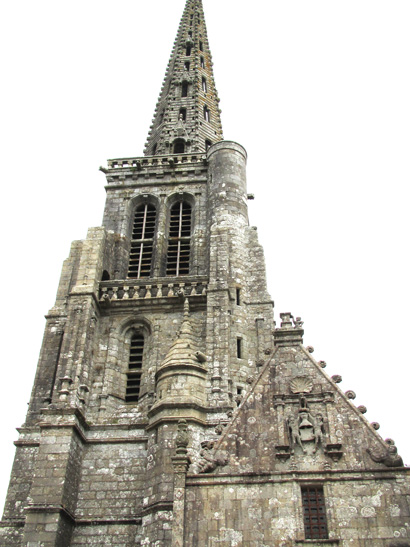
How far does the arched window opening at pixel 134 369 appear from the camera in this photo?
21425 mm

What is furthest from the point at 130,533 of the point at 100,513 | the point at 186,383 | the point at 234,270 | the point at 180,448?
the point at 234,270

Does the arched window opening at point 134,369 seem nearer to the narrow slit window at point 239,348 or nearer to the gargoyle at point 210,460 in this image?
the narrow slit window at point 239,348

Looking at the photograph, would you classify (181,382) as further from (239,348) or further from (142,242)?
(142,242)

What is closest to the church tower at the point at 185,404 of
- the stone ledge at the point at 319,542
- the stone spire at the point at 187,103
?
the stone ledge at the point at 319,542

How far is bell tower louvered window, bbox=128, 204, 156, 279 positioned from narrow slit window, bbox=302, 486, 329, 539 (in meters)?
13.4

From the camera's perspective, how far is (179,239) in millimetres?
26312

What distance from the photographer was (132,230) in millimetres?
27078

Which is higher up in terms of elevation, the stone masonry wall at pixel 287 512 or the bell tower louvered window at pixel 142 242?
the bell tower louvered window at pixel 142 242

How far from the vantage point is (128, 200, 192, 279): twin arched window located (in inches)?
1004

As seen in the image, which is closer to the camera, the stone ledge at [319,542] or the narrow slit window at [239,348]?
the stone ledge at [319,542]

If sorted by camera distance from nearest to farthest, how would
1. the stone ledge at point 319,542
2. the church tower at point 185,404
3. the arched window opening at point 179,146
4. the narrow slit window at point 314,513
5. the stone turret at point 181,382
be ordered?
the stone ledge at point 319,542
the narrow slit window at point 314,513
the church tower at point 185,404
the stone turret at point 181,382
the arched window opening at point 179,146

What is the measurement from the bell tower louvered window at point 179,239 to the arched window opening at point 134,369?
3.35 metres

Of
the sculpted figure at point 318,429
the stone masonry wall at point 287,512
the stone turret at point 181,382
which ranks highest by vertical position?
the stone turret at point 181,382

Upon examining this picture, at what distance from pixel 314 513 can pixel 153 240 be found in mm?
15228
